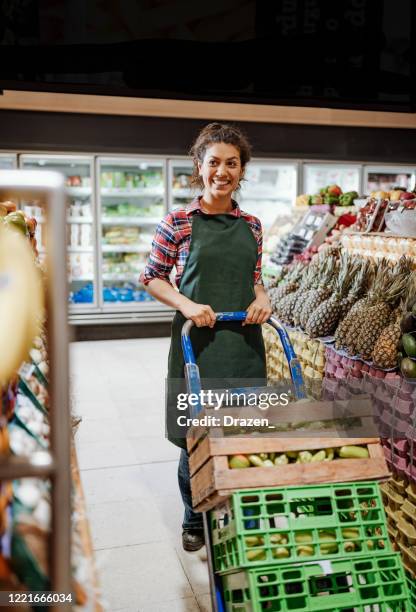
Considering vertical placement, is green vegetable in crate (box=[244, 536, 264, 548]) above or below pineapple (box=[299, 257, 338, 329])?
below

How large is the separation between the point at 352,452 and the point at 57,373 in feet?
3.27

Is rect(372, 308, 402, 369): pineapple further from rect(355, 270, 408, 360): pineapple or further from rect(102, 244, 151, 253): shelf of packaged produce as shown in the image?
rect(102, 244, 151, 253): shelf of packaged produce

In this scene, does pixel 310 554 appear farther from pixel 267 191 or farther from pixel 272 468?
pixel 267 191

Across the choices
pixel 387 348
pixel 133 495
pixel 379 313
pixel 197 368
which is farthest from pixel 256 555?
pixel 133 495

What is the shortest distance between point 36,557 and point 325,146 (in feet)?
25.4

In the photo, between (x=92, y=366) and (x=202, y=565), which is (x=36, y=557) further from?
(x=92, y=366)

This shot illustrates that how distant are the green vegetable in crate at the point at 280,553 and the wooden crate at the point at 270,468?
154 millimetres

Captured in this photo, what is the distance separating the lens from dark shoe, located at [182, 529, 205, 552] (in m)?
2.66

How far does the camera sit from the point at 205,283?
7.89 ft

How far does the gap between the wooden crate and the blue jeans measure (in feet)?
3.15

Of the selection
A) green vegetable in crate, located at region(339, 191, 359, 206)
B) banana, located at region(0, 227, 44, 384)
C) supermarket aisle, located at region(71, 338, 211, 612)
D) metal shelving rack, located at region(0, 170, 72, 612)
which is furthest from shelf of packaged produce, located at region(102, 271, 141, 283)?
metal shelving rack, located at region(0, 170, 72, 612)

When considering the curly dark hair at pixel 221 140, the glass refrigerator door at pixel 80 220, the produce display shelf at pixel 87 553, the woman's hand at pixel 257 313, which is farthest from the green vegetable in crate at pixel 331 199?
the produce display shelf at pixel 87 553

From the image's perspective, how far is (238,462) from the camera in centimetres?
152

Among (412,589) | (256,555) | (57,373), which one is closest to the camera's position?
(57,373)
